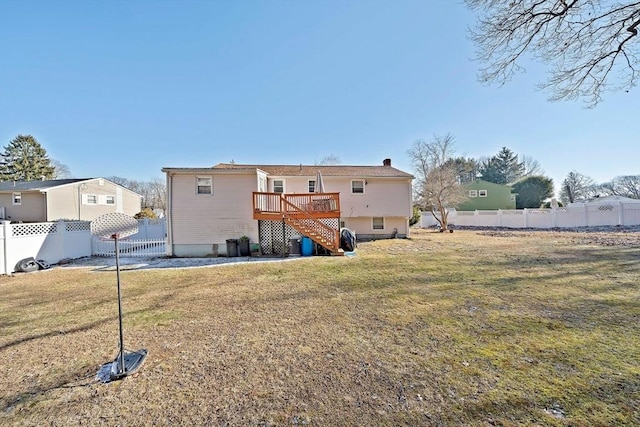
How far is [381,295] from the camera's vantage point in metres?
5.90

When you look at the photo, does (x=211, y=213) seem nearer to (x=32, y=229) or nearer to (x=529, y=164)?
(x=32, y=229)

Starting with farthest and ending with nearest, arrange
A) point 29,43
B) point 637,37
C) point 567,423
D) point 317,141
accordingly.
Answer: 1. point 317,141
2. point 29,43
3. point 637,37
4. point 567,423

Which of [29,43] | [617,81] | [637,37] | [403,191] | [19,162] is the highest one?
[19,162]

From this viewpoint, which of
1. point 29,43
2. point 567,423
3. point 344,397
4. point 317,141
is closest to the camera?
point 567,423

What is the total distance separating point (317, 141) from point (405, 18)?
63.4ft

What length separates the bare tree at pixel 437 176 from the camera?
74.3 ft

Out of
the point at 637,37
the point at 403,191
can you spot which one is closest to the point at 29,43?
the point at 403,191

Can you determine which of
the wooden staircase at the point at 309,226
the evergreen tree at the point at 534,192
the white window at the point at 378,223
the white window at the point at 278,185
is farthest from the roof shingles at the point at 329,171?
the evergreen tree at the point at 534,192

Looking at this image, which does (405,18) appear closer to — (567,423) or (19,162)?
(567,423)

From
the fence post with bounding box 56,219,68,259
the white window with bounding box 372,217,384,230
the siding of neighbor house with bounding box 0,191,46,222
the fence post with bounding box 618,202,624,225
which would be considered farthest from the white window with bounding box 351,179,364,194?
the siding of neighbor house with bounding box 0,191,46,222

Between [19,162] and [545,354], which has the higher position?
[19,162]

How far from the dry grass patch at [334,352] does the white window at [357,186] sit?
10.5 meters

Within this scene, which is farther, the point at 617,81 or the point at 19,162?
the point at 19,162

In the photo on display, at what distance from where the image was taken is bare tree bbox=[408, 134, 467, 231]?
891 inches
